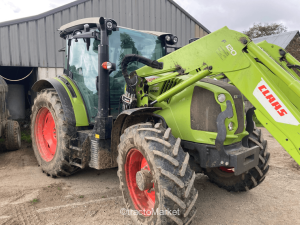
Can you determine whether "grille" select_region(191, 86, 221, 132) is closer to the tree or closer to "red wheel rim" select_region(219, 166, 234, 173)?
"red wheel rim" select_region(219, 166, 234, 173)

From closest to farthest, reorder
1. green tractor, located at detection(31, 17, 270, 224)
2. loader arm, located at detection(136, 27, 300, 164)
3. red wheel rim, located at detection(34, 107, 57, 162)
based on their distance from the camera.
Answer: loader arm, located at detection(136, 27, 300, 164), green tractor, located at detection(31, 17, 270, 224), red wheel rim, located at detection(34, 107, 57, 162)

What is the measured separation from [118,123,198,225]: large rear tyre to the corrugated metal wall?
693 cm

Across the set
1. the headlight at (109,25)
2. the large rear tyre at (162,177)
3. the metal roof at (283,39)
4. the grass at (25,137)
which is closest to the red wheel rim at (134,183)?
the large rear tyre at (162,177)

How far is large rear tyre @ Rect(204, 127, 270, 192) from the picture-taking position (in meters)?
3.34

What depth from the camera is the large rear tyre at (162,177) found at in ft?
7.17

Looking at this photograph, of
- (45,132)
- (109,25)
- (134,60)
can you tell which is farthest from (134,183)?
(45,132)

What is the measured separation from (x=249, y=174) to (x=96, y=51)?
2.82 m

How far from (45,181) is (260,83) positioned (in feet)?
11.8

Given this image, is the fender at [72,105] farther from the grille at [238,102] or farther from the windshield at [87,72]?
the grille at [238,102]

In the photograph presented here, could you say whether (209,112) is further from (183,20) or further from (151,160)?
(183,20)

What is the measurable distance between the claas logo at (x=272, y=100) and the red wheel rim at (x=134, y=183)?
56.1 inches

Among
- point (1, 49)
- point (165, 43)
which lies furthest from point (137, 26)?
point (165, 43)

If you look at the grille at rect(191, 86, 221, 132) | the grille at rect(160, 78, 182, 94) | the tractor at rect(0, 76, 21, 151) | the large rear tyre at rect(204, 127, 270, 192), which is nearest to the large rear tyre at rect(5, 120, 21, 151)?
the tractor at rect(0, 76, 21, 151)

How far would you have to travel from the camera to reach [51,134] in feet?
15.4
